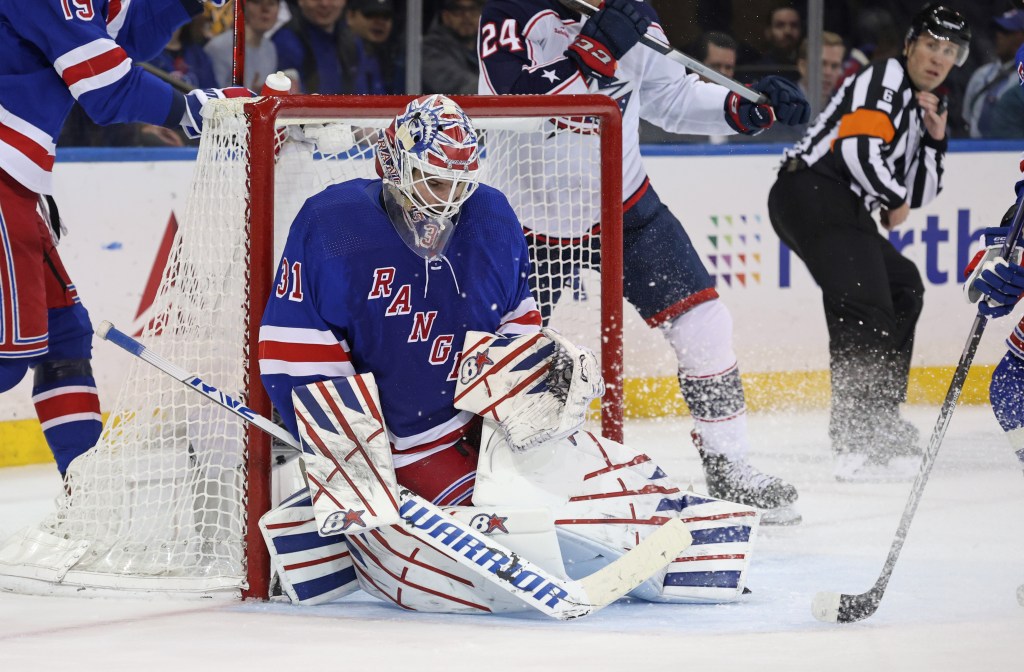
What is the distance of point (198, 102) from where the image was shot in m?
3.00

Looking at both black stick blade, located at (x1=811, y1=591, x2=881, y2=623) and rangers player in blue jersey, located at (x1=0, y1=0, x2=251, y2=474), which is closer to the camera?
black stick blade, located at (x1=811, y1=591, x2=881, y2=623)

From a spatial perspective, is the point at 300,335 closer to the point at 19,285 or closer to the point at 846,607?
the point at 19,285

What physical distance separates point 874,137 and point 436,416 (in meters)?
2.41

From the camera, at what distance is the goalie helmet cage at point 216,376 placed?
9.10 feet

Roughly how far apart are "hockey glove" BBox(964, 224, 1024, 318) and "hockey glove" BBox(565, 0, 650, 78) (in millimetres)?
934

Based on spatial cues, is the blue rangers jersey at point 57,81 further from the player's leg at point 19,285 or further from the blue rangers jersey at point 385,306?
the blue rangers jersey at point 385,306

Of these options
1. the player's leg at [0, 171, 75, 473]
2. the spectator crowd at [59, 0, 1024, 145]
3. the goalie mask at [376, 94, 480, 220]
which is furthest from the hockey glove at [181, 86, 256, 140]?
the spectator crowd at [59, 0, 1024, 145]

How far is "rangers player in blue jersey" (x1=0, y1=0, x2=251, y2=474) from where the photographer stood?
296 cm

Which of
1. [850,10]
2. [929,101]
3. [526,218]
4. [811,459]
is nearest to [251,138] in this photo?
[526,218]

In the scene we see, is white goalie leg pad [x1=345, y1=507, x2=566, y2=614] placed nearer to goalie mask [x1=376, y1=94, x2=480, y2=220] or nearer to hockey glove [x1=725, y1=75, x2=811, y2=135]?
goalie mask [x1=376, y1=94, x2=480, y2=220]

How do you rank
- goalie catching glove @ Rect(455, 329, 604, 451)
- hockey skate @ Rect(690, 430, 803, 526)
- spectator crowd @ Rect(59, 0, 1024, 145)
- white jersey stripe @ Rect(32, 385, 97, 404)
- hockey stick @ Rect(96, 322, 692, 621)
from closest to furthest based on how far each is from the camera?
hockey stick @ Rect(96, 322, 692, 621)
goalie catching glove @ Rect(455, 329, 604, 451)
white jersey stripe @ Rect(32, 385, 97, 404)
hockey skate @ Rect(690, 430, 803, 526)
spectator crowd @ Rect(59, 0, 1024, 145)

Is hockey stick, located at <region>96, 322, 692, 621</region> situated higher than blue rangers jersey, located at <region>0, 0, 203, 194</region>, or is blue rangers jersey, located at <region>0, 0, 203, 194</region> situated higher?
blue rangers jersey, located at <region>0, 0, 203, 194</region>

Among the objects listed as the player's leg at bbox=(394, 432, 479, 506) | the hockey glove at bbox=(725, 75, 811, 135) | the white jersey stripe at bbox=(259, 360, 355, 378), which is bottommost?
the player's leg at bbox=(394, 432, 479, 506)

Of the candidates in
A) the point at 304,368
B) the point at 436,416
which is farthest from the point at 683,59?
the point at 304,368
